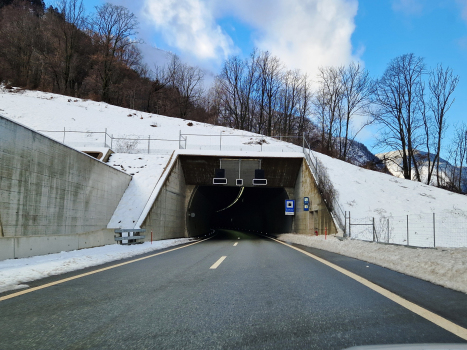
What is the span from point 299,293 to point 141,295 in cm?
244

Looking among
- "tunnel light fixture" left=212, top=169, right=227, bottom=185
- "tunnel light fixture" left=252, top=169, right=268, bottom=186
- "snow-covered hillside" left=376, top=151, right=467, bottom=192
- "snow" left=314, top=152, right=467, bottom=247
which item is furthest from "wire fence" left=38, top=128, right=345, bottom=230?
"snow-covered hillside" left=376, top=151, right=467, bottom=192

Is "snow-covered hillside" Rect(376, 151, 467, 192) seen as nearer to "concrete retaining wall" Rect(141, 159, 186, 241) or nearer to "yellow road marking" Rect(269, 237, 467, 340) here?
"concrete retaining wall" Rect(141, 159, 186, 241)

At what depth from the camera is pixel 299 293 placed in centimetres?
491

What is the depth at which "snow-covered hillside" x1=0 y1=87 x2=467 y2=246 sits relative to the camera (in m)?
22.8

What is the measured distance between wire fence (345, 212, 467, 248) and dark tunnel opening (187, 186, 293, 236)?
9497 mm

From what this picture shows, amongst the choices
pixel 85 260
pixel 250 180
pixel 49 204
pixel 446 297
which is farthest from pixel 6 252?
pixel 250 180

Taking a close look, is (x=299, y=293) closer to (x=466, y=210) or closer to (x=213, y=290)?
(x=213, y=290)

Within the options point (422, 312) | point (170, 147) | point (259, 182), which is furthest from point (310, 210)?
point (422, 312)

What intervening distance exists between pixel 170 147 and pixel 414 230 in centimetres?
2149

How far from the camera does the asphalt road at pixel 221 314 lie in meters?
2.91

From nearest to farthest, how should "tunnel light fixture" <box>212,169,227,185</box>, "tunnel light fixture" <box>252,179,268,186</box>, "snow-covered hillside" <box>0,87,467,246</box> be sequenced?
"snow-covered hillside" <box>0,87,467,246</box> < "tunnel light fixture" <box>212,169,227,185</box> < "tunnel light fixture" <box>252,179,268,186</box>

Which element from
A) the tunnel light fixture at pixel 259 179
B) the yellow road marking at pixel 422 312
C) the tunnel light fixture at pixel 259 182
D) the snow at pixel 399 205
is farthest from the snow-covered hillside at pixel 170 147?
the yellow road marking at pixel 422 312

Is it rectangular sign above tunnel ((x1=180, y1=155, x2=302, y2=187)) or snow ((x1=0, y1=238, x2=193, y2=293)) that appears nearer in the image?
snow ((x1=0, y1=238, x2=193, y2=293))

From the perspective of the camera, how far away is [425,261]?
6820mm
